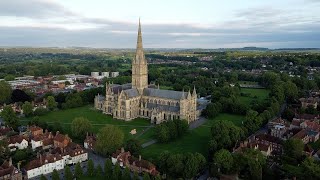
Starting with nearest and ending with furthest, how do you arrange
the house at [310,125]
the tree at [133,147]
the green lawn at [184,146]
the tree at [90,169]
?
1. the tree at [90,169]
2. the tree at [133,147]
3. the green lawn at [184,146]
4. the house at [310,125]

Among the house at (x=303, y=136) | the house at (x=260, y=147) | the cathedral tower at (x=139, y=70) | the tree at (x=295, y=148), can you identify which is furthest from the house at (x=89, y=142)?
the house at (x=303, y=136)

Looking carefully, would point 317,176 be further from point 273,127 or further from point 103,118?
point 103,118

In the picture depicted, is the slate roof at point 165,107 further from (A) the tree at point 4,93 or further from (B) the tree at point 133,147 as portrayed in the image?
(A) the tree at point 4,93

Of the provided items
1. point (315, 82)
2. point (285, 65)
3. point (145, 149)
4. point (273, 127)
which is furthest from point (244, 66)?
point (145, 149)

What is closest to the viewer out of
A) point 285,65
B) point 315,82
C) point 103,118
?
point 103,118

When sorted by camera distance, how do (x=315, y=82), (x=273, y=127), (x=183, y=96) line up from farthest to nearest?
(x=315, y=82)
(x=183, y=96)
(x=273, y=127)

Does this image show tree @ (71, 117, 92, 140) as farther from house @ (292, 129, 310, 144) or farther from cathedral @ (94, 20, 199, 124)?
house @ (292, 129, 310, 144)
